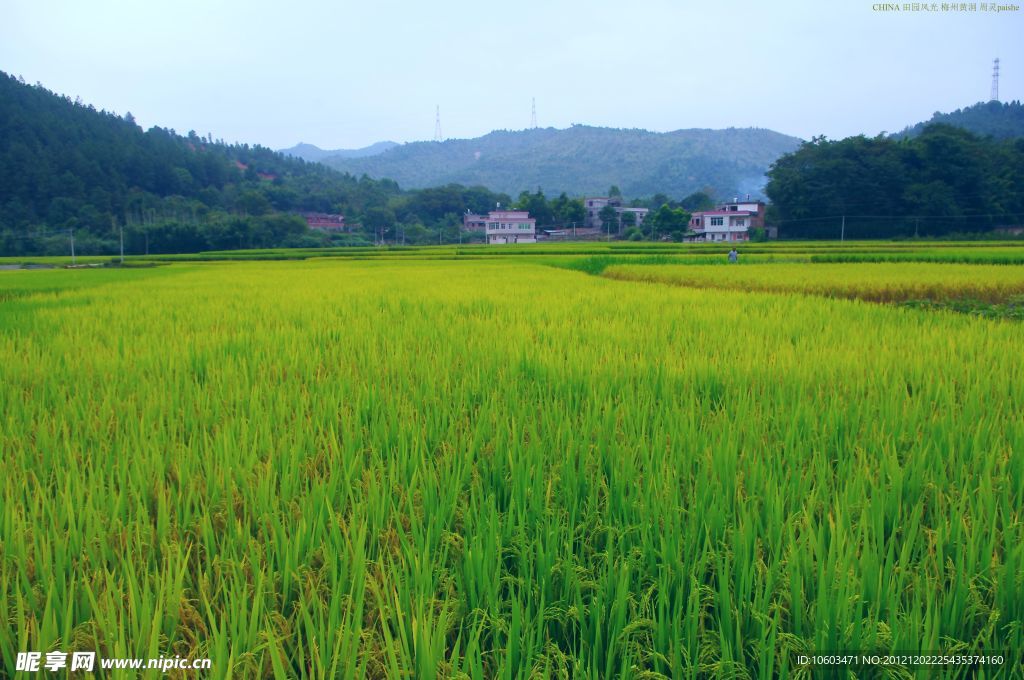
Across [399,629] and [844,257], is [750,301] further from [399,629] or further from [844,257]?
[844,257]

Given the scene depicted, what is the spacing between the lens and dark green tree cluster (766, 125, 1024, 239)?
131 feet

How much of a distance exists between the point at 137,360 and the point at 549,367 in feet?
7.69

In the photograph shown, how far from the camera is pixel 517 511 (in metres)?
1.47

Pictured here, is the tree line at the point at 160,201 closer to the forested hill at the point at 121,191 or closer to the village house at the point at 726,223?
the forested hill at the point at 121,191

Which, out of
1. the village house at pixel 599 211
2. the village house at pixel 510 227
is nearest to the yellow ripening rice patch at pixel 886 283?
the village house at pixel 510 227

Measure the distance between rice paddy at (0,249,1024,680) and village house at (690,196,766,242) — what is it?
181 feet

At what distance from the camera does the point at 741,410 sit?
7.35 feet

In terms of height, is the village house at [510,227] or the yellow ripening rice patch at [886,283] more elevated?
the village house at [510,227]

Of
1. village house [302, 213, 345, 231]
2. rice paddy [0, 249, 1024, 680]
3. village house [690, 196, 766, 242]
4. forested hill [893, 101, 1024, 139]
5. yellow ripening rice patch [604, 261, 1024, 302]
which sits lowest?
rice paddy [0, 249, 1024, 680]

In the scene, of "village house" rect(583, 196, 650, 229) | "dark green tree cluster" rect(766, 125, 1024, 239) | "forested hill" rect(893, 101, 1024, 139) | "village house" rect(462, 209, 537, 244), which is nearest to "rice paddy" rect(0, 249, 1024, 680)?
"dark green tree cluster" rect(766, 125, 1024, 239)

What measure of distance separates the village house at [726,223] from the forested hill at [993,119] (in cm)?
3018

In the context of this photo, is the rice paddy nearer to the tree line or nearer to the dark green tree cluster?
the dark green tree cluster

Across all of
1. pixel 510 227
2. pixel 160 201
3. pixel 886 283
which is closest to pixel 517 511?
pixel 886 283

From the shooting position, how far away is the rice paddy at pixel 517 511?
1011 mm
